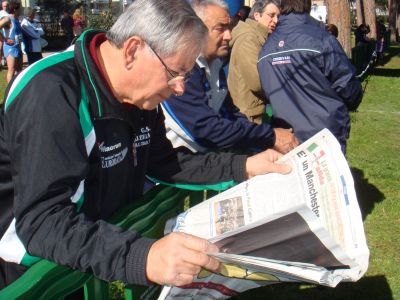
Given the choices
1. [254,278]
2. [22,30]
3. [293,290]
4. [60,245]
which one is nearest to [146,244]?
[60,245]

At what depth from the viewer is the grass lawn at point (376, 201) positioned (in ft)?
11.9

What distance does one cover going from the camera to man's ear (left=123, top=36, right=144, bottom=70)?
159 cm

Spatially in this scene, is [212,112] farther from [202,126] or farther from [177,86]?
→ [177,86]

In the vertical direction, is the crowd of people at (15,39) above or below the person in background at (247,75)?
below

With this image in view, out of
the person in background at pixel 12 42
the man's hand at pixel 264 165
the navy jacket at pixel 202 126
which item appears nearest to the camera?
the man's hand at pixel 264 165

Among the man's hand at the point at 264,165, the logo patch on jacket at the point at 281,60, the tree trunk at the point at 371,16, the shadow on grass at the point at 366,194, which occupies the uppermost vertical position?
the man's hand at the point at 264,165

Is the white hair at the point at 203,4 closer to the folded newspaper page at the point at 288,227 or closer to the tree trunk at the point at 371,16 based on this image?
the folded newspaper page at the point at 288,227

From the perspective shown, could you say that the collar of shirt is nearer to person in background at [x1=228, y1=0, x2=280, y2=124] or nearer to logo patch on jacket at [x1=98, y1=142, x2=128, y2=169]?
person in background at [x1=228, y1=0, x2=280, y2=124]

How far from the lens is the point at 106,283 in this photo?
169 centimetres

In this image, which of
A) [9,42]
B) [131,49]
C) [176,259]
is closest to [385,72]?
[9,42]

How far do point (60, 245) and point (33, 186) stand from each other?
0.15 meters

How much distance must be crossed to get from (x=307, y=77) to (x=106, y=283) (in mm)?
2342

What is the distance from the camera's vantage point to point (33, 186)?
1340mm

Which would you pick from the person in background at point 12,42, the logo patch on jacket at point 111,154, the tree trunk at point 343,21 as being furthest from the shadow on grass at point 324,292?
the tree trunk at point 343,21
